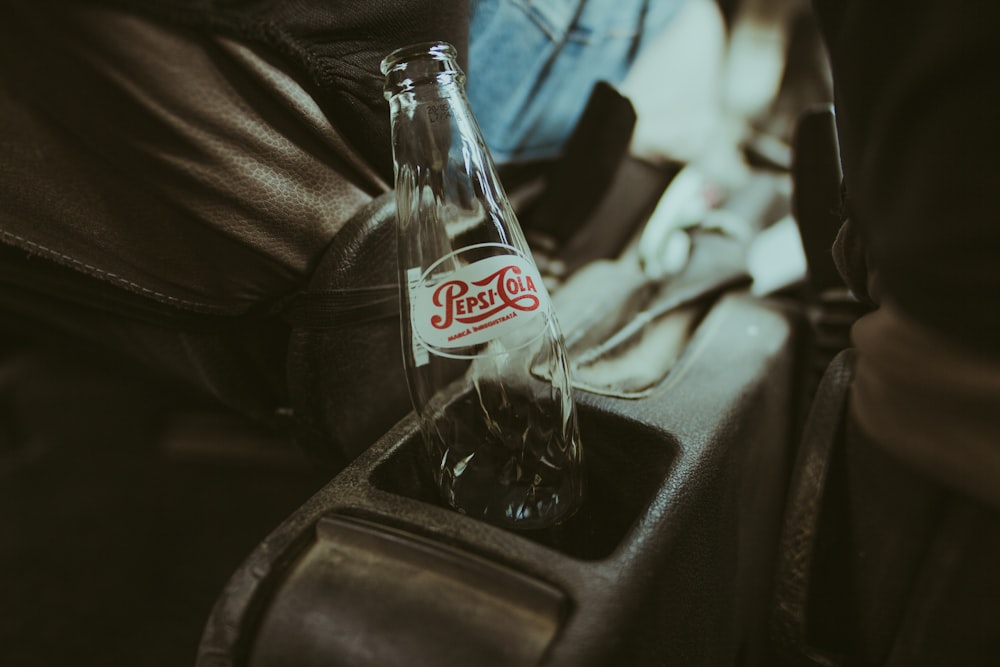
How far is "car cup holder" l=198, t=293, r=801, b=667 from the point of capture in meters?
0.37

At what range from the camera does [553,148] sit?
2.83 ft

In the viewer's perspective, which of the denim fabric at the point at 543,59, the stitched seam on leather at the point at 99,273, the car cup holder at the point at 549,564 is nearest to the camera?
the car cup holder at the point at 549,564

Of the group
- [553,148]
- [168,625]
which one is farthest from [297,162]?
[168,625]

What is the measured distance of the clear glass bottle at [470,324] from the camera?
441mm

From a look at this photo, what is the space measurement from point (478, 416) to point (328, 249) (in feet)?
0.58

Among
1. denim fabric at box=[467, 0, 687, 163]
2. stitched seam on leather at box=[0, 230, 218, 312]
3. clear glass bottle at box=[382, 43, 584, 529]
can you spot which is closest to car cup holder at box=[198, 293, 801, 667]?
clear glass bottle at box=[382, 43, 584, 529]

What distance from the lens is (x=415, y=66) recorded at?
425 millimetres

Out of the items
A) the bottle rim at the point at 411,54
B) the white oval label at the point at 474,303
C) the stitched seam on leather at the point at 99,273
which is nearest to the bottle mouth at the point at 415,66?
the bottle rim at the point at 411,54

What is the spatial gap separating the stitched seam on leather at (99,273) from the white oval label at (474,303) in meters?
0.19

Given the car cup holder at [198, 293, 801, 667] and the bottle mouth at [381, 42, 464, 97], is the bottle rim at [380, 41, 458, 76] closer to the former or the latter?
the bottle mouth at [381, 42, 464, 97]

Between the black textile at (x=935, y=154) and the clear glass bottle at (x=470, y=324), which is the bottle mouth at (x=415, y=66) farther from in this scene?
the black textile at (x=935, y=154)

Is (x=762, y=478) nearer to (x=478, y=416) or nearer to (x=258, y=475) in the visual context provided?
(x=478, y=416)

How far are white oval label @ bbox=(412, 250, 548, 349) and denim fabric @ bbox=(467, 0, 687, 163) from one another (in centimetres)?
26

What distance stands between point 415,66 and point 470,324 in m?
0.17
